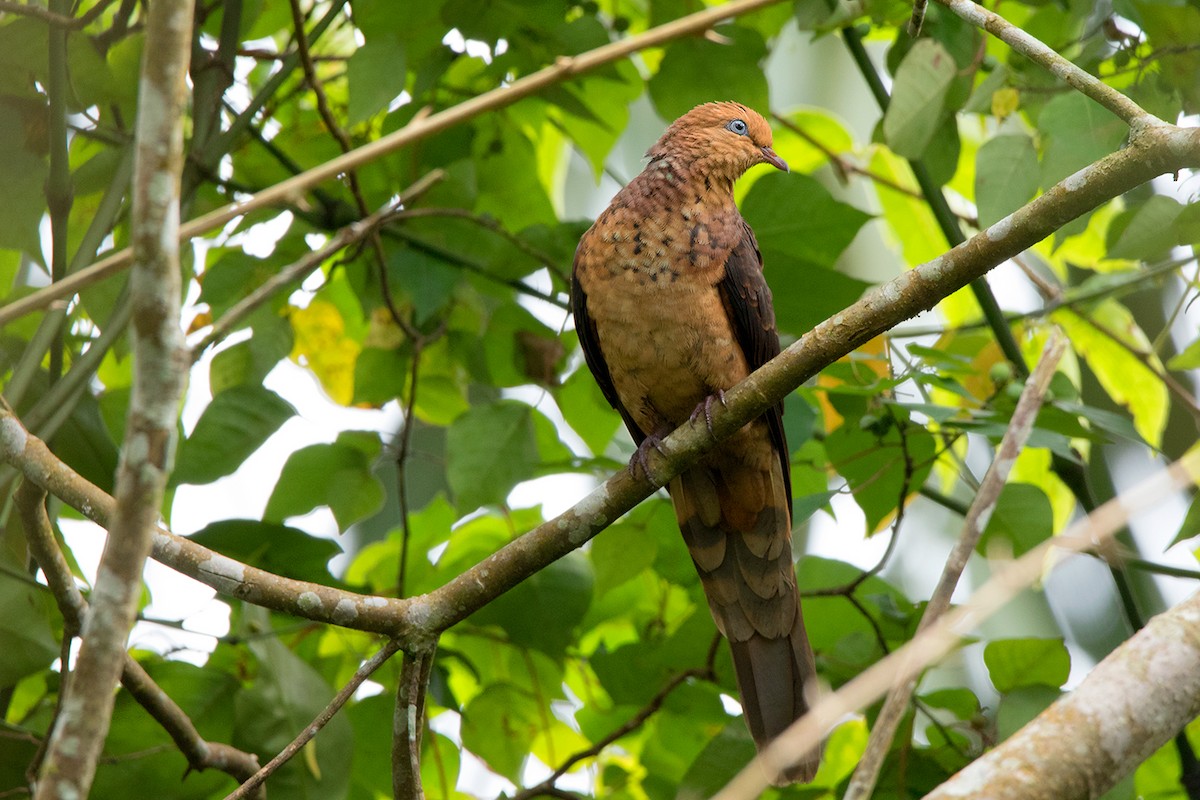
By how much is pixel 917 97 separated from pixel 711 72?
0.72 metres

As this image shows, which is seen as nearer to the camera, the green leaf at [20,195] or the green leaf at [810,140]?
the green leaf at [20,195]

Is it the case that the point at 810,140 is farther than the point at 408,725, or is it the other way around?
the point at 810,140

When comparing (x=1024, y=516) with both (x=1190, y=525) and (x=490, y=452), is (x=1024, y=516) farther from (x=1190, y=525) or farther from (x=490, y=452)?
(x=490, y=452)

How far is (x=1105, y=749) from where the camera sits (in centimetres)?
166

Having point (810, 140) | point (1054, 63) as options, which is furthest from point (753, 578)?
point (1054, 63)

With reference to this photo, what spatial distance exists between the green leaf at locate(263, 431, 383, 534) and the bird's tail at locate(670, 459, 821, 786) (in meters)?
0.99

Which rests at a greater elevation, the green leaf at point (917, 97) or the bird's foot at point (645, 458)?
the green leaf at point (917, 97)

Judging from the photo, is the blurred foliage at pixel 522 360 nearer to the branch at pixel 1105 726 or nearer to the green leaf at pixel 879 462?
the green leaf at pixel 879 462

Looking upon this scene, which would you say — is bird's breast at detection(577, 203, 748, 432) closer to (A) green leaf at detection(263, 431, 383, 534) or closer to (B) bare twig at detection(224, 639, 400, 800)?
(A) green leaf at detection(263, 431, 383, 534)

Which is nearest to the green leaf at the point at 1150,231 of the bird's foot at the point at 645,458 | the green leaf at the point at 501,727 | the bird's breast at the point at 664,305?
the bird's breast at the point at 664,305

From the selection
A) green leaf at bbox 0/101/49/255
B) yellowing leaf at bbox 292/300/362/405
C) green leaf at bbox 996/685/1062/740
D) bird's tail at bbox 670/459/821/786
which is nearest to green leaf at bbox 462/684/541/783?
bird's tail at bbox 670/459/821/786

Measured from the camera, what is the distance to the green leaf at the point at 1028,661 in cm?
298

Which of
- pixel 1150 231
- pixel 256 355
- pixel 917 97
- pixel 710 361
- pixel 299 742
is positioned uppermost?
pixel 256 355

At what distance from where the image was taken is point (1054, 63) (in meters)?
Answer: 2.33
